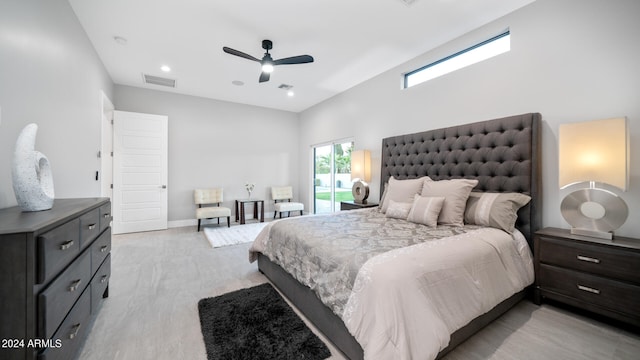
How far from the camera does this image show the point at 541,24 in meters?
2.44

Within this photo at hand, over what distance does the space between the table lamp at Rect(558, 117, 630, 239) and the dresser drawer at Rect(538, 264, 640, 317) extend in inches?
13.8

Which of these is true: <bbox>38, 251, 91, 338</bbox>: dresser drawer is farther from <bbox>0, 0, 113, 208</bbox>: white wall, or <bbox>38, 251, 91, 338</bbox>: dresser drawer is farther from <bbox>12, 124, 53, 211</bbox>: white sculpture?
<bbox>0, 0, 113, 208</bbox>: white wall

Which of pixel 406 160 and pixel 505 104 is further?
pixel 406 160

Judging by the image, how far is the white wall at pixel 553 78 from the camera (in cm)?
201

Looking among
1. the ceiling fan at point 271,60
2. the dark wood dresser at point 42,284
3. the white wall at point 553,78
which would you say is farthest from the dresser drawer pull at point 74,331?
the white wall at point 553,78

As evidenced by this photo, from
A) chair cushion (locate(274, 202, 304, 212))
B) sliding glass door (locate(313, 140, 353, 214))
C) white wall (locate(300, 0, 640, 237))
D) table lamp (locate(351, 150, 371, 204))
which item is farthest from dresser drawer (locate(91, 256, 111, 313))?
sliding glass door (locate(313, 140, 353, 214))

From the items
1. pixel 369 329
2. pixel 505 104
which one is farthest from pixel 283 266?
pixel 505 104

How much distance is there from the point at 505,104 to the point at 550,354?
234 centimetres

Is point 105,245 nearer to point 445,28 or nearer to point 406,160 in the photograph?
point 406,160

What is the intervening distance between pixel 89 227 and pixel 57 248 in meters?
0.58

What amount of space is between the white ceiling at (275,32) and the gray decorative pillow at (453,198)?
6.14 ft

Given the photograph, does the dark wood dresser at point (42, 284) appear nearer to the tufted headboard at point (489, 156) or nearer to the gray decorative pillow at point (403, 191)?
the gray decorative pillow at point (403, 191)

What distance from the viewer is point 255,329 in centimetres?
180

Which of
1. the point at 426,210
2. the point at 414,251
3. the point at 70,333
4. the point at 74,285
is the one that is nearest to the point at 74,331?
the point at 70,333
